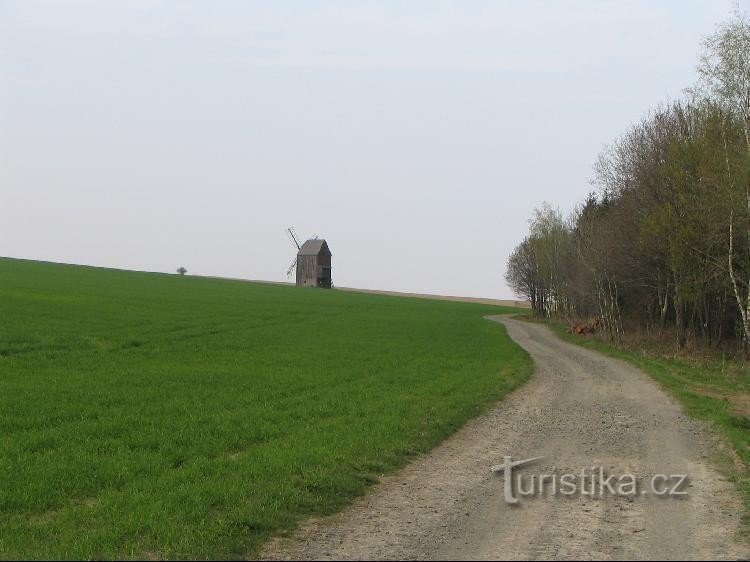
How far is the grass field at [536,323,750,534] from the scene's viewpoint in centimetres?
1330

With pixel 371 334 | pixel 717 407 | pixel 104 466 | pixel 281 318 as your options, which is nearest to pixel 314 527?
pixel 104 466

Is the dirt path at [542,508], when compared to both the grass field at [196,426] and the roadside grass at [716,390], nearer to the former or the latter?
the roadside grass at [716,390]

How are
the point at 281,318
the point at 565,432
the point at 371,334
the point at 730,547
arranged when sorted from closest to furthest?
the point at 730,547
the point at 565,432
the point at 371,334
the point at 281,318

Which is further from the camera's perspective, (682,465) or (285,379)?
(285,379)

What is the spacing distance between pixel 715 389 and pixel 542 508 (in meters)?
17.8

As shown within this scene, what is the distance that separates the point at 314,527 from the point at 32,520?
3.66 m

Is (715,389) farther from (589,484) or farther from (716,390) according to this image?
(589,484)

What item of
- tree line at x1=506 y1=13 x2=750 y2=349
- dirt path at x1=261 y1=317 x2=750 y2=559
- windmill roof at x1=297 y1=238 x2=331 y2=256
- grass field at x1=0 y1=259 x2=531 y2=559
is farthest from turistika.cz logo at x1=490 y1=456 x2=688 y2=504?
windmill roof at x1=297 y1=238 x2=331 y2=256

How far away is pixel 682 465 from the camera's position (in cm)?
1291

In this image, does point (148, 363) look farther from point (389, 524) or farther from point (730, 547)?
point (730, 547)

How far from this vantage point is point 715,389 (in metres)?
25.1

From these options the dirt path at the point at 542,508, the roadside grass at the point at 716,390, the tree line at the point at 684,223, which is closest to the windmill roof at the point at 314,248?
the tree line at the point at 684,223

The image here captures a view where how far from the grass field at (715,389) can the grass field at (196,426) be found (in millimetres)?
5348

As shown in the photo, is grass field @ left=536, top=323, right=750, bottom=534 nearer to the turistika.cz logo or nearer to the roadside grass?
the roadside grass
